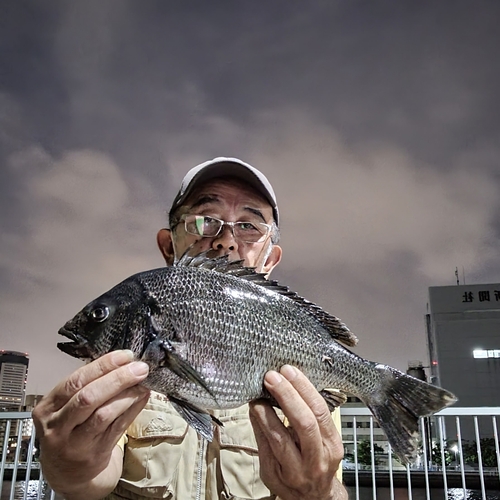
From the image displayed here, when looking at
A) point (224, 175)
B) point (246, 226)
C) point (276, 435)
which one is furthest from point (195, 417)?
point (224, 175)

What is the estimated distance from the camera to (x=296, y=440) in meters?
2.16

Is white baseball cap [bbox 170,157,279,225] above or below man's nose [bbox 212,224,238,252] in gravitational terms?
above

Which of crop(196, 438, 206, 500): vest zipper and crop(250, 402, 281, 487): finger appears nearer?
crop(250, 402, 281, 487): finger

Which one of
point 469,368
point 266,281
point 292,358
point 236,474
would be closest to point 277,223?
point 266,281

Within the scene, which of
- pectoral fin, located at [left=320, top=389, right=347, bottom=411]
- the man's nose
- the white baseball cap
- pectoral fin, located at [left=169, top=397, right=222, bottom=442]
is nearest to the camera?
pectoral fin, located at [left=169, top=397, right=222, bottom=442]

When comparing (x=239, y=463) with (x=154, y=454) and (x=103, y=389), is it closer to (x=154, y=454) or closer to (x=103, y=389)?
(x=154, y=454)

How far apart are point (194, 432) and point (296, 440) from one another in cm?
98

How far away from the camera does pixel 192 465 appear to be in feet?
9.19

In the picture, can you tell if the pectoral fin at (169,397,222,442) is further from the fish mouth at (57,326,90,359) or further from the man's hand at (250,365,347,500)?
the fish mouth at (57,326,90,359)

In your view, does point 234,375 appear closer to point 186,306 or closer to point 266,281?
point 186,306

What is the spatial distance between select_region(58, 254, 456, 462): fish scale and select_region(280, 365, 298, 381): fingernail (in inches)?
2.2

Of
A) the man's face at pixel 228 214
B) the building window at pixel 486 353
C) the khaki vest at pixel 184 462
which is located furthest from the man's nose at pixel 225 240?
the building window at pixel 486 353

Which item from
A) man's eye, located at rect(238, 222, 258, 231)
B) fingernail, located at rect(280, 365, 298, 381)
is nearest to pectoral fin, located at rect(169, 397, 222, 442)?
fingernail, located at rect(280, 365, 298, 381)

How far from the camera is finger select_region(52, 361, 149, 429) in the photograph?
187 centimetres
